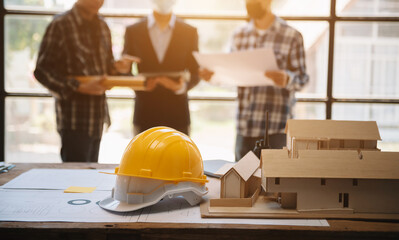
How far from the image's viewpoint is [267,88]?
280 centimetres

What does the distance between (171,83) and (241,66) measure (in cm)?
46

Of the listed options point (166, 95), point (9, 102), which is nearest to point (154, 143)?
point (166, 95)

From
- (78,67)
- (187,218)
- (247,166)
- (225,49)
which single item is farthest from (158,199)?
(225,49)

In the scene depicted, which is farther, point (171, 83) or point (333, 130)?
point (171, 83)

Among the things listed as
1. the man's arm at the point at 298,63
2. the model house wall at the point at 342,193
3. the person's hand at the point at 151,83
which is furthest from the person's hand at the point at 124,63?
the model house wall at the point at 342,193

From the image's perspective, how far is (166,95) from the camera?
9.29ft

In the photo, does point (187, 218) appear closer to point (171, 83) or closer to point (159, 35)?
point (171, 83)

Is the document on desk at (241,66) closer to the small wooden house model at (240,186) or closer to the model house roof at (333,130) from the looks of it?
the model house roof at (333,130)

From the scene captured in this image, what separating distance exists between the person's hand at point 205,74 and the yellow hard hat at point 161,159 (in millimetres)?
1222

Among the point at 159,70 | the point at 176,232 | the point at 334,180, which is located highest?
the point at 159,70

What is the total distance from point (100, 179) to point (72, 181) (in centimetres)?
11

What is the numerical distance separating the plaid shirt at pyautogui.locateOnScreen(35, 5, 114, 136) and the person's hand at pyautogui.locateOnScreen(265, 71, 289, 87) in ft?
3.37

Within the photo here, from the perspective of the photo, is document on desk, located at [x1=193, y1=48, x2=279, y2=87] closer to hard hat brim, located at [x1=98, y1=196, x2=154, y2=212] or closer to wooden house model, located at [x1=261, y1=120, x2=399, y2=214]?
wooden house model, located at [x1=261, y1=120, x2=399, y2=214]

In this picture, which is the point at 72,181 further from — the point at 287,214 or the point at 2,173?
the point at 287,214
